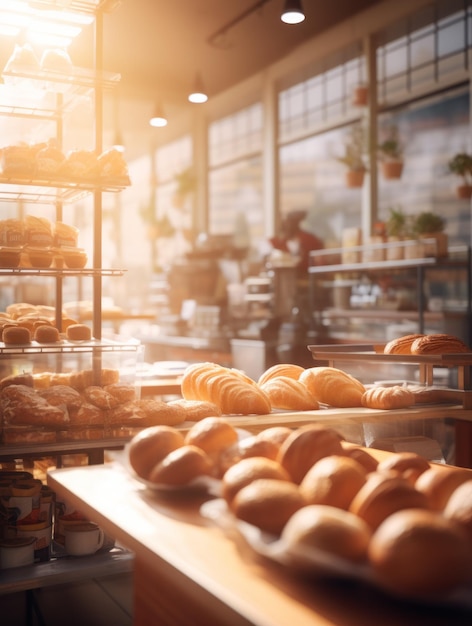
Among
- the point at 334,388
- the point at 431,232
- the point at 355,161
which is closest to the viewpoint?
the point at 334,388

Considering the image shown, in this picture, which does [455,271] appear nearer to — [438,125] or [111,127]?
[438,125]

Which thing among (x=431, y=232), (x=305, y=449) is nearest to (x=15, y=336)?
(x=305, y=449)

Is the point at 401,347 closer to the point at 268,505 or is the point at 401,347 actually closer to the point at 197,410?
the point at 197,410

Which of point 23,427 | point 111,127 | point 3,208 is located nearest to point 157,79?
point 111,127

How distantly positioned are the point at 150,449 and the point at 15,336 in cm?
158

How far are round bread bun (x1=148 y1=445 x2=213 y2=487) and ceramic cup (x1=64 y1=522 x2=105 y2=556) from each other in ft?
4.06

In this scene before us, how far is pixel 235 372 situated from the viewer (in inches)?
94.9

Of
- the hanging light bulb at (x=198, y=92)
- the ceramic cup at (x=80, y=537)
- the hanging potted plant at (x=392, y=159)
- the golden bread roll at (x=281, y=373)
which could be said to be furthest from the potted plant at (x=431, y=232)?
the ceramic cup at (x=80, y=537)

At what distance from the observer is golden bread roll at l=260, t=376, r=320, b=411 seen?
7.47 ft

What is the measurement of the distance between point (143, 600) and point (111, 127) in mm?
11493

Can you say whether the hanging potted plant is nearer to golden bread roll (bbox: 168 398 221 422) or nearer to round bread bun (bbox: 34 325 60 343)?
round bread bun (bbox: 34 325 60 343)

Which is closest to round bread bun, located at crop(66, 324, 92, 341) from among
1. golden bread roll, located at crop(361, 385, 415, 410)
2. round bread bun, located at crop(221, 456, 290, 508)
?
golden bread roll, located at crop(361, 385, 415, 410)

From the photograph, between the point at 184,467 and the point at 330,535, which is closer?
the point at 330,535

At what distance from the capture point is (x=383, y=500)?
2.89 ft
